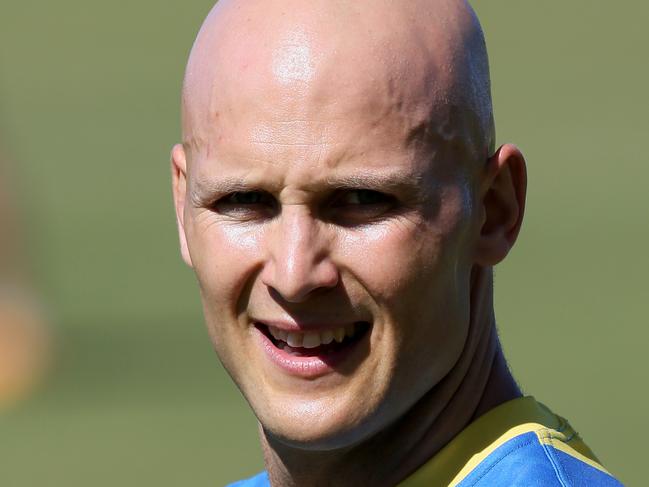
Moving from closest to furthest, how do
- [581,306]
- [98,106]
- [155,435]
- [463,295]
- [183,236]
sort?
[463,295] < [183,236] < [155,435] < [581,306] < [98,106]

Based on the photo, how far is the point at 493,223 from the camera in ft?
8.93

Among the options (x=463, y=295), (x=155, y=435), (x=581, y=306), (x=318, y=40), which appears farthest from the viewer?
(x=581, y=306)

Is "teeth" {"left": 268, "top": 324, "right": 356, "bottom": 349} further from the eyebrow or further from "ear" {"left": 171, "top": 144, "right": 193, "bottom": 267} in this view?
"ear" {"left": 171, "top": 144, "right": 193, "bottom": 267}

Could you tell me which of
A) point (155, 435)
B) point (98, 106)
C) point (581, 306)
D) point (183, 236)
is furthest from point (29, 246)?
point (183, 236)

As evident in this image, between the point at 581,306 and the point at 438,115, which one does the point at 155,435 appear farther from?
the point at 438,115

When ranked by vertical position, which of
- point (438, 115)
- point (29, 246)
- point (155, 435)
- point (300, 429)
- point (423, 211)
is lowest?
point (155, 435)

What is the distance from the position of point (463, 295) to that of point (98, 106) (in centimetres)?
937

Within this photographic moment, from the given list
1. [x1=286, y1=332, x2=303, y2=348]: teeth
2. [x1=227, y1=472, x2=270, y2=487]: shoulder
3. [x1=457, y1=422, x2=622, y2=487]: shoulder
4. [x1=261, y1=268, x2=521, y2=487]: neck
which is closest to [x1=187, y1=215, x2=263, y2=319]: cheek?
[x1=286, y1=332, x2=303, y2=348]: teeth

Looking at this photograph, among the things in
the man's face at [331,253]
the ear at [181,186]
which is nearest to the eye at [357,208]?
the man's face at [331,253]

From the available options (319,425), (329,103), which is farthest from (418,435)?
(329,103)

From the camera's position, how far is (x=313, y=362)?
2.54m

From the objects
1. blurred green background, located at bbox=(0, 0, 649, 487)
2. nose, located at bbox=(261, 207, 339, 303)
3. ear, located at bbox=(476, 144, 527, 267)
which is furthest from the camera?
blurred green background, located at bbox=(0, 0, 649, 487)

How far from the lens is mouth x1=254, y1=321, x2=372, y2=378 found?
253 centimetres

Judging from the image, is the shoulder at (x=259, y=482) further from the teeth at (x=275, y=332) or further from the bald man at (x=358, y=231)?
the teeth at (x=275, y=332)
